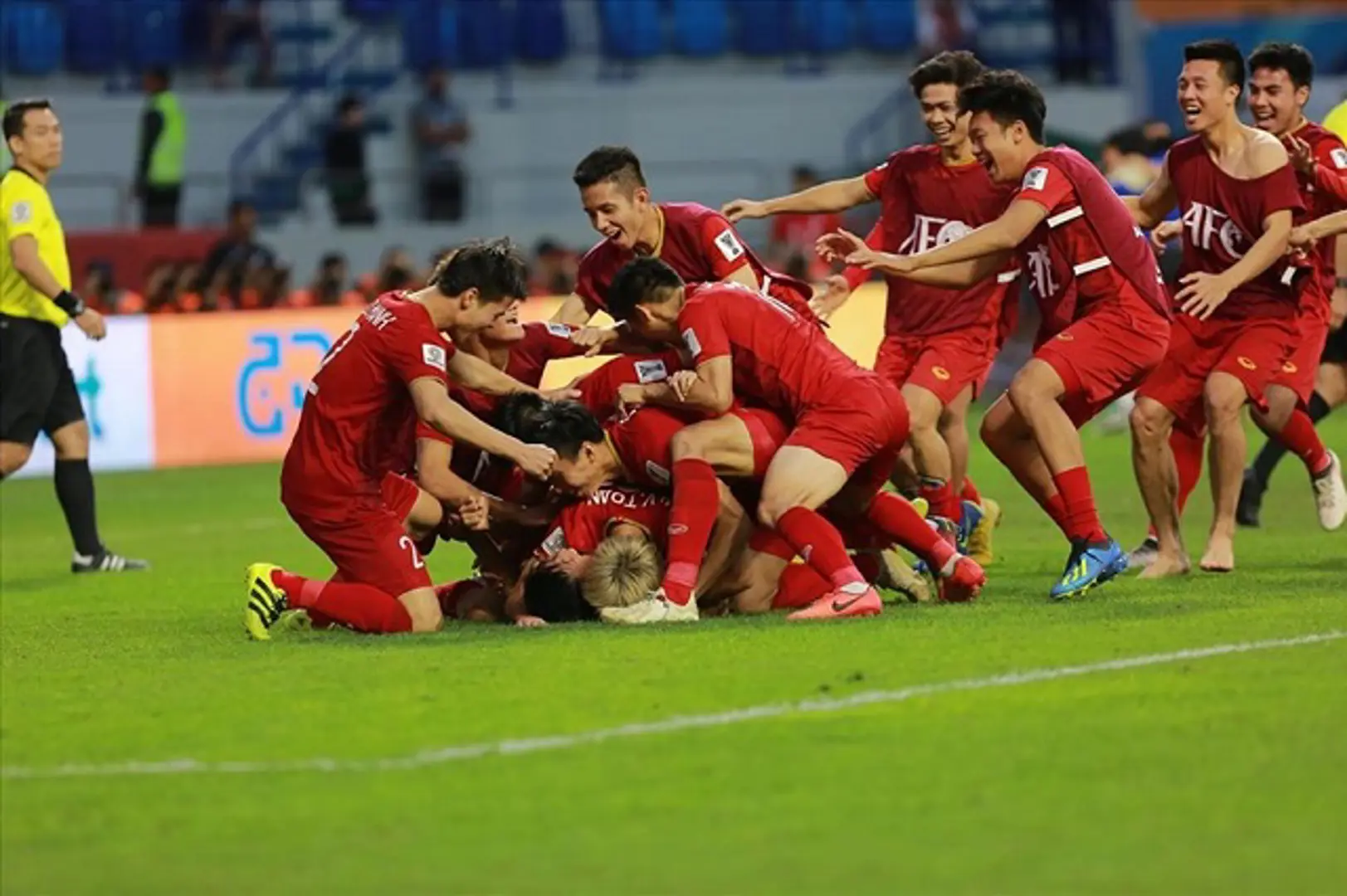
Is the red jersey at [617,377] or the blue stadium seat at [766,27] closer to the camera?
the red jersey at [617,377]

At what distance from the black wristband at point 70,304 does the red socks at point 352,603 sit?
13.0ft

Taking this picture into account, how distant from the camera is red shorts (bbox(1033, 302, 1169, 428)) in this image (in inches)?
424

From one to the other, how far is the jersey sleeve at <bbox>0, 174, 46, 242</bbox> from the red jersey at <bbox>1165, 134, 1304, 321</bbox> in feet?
19.6

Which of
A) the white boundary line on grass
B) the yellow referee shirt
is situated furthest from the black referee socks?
the white boundary line on grass

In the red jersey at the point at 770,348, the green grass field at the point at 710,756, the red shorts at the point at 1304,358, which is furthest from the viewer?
the red shorts at the point at 1304,358

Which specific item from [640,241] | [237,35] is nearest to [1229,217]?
[640,241]

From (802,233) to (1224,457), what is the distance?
16809 mm

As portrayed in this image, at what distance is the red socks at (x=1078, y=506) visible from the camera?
1045cm

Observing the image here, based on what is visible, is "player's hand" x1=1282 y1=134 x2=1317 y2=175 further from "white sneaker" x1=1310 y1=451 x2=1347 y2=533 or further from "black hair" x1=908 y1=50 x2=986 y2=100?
"white sneaker" x1=1310 y1=451 x2=1347 y2=533

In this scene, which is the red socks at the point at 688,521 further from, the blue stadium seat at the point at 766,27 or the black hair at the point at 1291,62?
the blue stadium seat at the point at 766,27

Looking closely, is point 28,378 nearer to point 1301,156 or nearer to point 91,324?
point 91,324

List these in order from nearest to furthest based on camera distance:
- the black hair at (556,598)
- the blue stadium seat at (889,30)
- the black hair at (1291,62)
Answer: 1. the black hair at (556,598)
2. the black hair at (1291,62)
3. the blue stadium seat at (889,30)

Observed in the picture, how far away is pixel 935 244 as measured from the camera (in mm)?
12352

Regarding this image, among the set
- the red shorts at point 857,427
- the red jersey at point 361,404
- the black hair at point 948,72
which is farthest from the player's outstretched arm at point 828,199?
the red jersey at point 361,404
